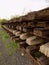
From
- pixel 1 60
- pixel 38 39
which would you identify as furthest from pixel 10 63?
pixel 38 39

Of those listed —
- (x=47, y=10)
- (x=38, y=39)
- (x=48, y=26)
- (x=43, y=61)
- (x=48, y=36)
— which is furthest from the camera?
(x=38, y=39)

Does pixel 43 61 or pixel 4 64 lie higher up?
pixel 43 61

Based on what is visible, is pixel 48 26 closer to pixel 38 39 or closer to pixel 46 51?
pixel 46 51

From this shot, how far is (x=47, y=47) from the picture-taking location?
2164mm

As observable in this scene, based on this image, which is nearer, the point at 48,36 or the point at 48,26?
the point at 48,26

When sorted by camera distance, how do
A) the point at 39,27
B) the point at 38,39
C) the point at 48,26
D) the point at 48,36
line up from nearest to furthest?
the point at 48,26
the point at 48,36
the point at 39,27
the point at 38,39

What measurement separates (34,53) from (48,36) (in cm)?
34

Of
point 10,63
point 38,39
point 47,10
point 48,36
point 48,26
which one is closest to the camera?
point 47,10

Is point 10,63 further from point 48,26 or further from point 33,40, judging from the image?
point 48,26

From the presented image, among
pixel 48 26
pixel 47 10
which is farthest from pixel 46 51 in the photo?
pixel 47 10

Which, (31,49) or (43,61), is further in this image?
(31,49)

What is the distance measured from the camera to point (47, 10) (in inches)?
71.2

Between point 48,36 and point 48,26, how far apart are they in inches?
11.5

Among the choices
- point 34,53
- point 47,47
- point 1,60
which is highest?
point 47,47
